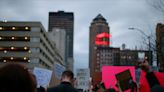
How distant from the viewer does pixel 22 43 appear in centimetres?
11425

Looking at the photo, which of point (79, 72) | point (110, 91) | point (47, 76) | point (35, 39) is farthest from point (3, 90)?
point (35, 39)

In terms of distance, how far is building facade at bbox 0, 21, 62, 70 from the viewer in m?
112

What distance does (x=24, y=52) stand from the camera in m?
114

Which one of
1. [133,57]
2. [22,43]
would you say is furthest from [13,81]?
[22,43]

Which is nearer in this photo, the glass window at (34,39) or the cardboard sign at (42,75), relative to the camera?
the cardboard sign at (42,75)

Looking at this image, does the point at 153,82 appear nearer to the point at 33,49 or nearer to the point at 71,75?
the point at 71,75

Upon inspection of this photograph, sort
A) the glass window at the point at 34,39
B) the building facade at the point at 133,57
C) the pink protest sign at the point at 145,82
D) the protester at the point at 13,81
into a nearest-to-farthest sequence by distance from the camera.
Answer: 1. the protester at the point at 13,81
2. the pink protest sign at the point at 145,82
3. the building facade at the point at 133,57
4. the glass window at the point at 34,39

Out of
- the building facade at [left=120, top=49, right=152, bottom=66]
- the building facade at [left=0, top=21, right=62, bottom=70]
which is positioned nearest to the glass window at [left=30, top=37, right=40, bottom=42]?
the building facade at [left=0, top=21, right=62, bottom=70]

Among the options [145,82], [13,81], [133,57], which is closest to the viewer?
[13,81]

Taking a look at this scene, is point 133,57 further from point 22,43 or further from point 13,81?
point 13,81

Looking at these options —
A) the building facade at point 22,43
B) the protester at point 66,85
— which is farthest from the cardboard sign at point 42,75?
the building facade at point 22,43

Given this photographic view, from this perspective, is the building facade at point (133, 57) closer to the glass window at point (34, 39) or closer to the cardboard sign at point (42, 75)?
the cardboard sign at point (42, 75)

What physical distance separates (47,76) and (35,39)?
3921 inches

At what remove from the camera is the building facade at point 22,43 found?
11164cm
